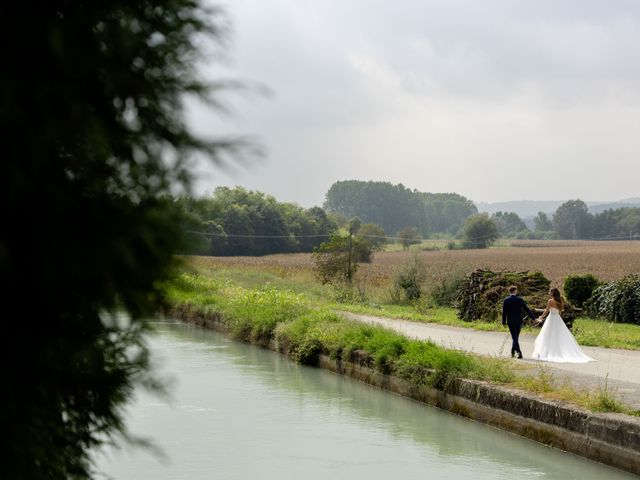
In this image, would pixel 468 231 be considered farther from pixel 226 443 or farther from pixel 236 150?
pixel 236 150

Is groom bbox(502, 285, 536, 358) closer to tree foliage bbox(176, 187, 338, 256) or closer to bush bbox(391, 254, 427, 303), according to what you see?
bush bbox(391, 254, 427, 303)

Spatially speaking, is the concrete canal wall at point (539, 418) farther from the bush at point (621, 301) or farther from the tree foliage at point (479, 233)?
the tree foliage at point (479, 233)

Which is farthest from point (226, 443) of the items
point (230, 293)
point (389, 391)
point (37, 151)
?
point (230, 293)

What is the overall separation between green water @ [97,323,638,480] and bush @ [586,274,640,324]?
427 inches

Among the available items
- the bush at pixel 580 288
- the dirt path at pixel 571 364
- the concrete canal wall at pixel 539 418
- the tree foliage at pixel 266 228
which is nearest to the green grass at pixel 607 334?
the dirt path at pixel 571 364

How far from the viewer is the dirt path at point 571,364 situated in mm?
14084

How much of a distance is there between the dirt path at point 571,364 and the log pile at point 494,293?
149cm

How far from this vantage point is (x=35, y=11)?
10.1ft

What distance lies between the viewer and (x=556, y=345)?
1850cm

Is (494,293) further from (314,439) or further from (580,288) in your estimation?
(314,439)

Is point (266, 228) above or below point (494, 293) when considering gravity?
above

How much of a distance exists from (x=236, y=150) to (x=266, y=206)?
85833 mm

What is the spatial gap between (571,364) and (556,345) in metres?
0.75

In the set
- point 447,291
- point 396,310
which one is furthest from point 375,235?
point 396,310
